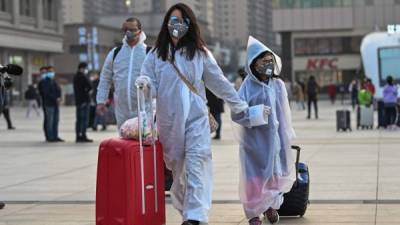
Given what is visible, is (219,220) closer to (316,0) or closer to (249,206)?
(249,206)

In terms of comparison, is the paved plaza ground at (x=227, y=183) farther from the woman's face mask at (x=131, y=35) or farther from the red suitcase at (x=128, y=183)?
the woman's face mask at (x=131, y=35)

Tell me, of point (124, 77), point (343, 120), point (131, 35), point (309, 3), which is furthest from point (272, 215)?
point (309, 3)

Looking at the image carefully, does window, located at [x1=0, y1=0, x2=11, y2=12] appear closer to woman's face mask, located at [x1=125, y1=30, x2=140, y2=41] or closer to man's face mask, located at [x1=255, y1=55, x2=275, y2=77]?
woman's face mask, located at [x1=125, y1=30, x2=140, y2=41]

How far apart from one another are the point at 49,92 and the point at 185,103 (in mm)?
13219

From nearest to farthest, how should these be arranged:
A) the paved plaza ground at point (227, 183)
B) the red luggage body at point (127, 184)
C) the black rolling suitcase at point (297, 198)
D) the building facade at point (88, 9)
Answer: the red luggage body at point (127, 184), the black rolling suitcase at point (297, 198), the paved plaza ground at point (227, 183), the building facade at point (88, 9)

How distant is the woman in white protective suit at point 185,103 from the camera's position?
6.28m

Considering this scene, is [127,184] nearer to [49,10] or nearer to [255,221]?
[255,221]

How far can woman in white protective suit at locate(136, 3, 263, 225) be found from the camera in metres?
6.28

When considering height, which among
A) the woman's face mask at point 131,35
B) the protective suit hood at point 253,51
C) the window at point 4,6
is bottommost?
the protective suit hood at point 253,51

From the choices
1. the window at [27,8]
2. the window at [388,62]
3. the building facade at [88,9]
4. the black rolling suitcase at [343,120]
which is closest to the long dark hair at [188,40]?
the black rolling suitcase at [343,120]

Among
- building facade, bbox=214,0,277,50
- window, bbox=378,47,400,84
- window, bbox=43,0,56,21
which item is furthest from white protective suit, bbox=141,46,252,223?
building facade, bbox=214,0,277,50

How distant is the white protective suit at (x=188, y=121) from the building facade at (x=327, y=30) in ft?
229

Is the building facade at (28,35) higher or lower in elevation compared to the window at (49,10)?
lower

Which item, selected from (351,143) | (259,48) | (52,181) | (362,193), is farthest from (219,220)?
(351,143)
